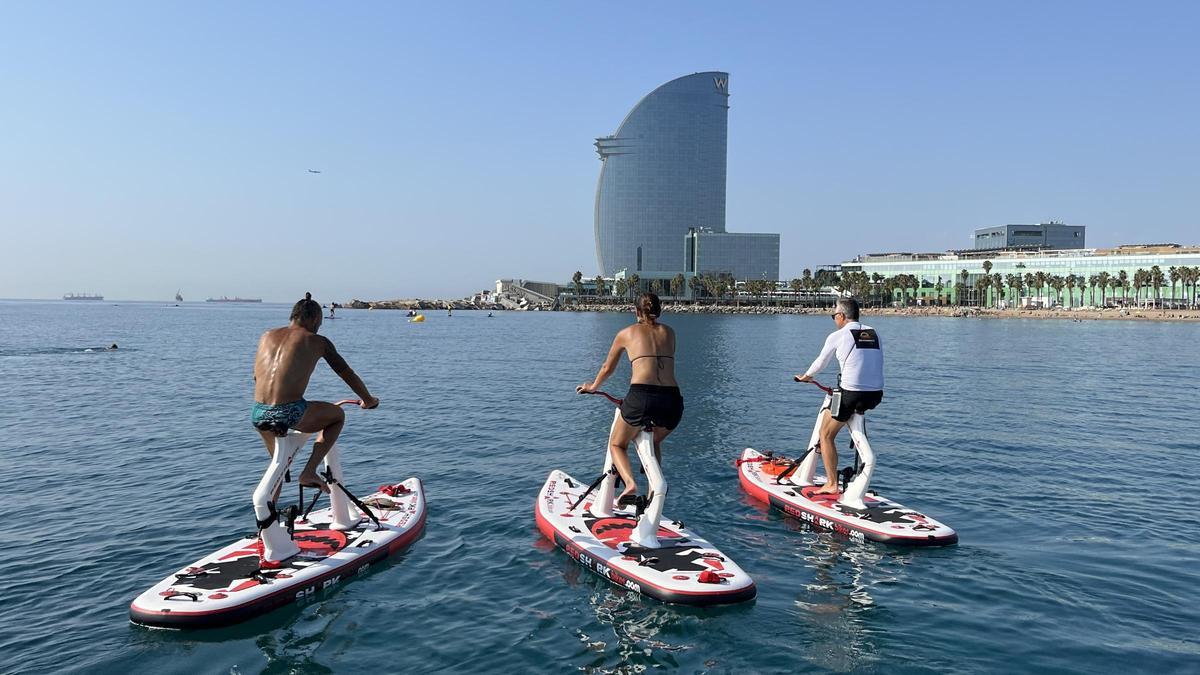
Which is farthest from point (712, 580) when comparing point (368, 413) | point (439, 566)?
point (368, 413)

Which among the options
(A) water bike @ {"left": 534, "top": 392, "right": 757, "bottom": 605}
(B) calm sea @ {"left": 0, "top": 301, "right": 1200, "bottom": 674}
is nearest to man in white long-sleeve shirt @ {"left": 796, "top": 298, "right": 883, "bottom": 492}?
(B) calm sea @ {"left": 0, "top": 301, "right": 1200, "bottom": 674}

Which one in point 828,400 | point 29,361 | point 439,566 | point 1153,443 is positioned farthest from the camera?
point 29,361

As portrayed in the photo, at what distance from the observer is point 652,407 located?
9.79m

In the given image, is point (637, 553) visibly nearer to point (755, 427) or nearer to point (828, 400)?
point (828, 400)

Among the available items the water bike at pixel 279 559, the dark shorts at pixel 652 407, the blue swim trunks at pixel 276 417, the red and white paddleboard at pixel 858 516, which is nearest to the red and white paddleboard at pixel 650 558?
the dark shorts at pixel 652 407

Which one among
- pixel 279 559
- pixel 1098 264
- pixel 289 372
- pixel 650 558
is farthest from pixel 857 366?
pixel 1098 264

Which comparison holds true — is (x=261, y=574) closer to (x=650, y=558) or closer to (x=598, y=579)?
(x=598, y=579)

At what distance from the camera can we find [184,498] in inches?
592

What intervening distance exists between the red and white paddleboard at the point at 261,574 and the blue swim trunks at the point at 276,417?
1.86m

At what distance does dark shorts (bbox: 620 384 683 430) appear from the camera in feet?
32.1

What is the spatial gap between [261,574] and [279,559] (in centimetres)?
50

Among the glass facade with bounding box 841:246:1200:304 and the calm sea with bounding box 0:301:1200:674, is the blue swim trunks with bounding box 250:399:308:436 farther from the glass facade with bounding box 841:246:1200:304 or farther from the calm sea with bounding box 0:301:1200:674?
the glass facade with bounding box 841:246:1200:304

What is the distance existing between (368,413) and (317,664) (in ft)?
69.4

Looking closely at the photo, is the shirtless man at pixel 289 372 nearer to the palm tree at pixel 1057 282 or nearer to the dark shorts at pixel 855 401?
the dark shorts at pixel 855 401
